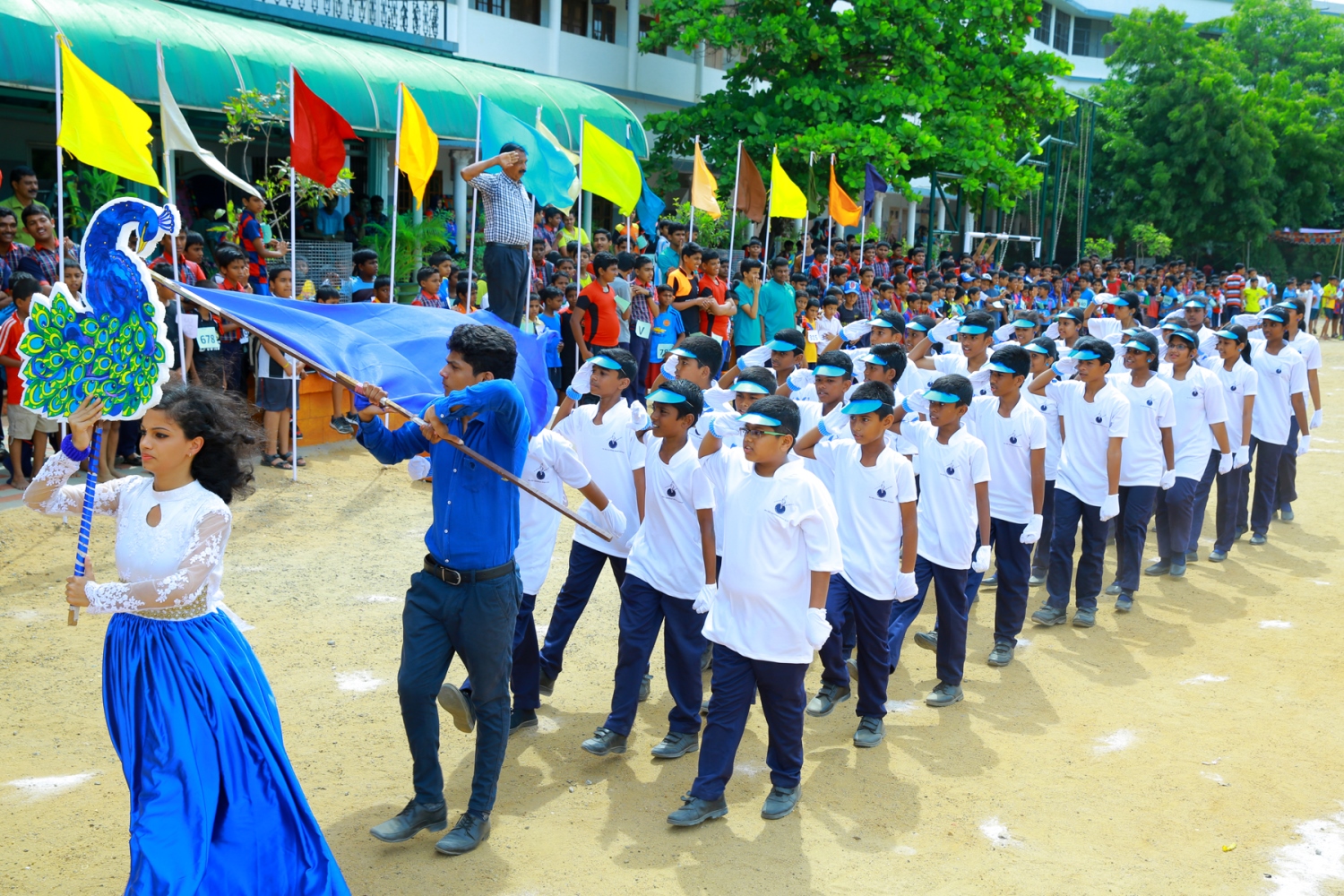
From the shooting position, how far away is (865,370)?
7.05 m

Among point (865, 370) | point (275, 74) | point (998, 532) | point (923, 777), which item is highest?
point (275, 74)

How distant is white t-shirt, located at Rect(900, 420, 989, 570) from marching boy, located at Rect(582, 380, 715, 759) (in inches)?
59.4

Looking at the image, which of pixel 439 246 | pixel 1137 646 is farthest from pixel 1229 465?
pixel 439 246

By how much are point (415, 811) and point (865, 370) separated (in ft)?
12.3

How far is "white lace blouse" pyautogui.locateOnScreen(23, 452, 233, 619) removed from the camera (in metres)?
3.65

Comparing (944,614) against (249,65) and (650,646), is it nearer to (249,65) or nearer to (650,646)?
(650,646)

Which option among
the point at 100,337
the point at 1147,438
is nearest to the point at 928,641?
the point at 1147,438

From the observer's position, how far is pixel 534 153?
9.48m

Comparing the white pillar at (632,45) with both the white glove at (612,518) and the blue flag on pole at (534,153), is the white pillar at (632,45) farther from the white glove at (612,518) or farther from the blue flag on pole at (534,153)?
the white glove at (612,518)

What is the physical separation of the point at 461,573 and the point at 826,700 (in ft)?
8.55

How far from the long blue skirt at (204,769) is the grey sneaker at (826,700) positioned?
9.94ft

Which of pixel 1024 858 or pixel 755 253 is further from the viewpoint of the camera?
pixel 755 253

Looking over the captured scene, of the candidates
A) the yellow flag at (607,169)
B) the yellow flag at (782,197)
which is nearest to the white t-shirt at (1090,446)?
the yellow flag at (607,169)

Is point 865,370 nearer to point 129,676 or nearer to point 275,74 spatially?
point 129,676
